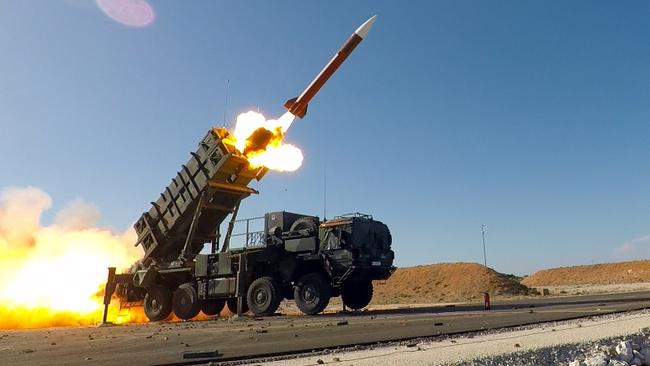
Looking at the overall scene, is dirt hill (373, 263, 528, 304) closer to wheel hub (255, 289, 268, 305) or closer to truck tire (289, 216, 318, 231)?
truck tire (289, 216, 318, 231)

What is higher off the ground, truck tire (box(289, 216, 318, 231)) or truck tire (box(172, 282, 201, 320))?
truck tire (box(289, 216, 318, 231))

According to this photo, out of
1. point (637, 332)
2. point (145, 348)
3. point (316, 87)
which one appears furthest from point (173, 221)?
point (637, 332)

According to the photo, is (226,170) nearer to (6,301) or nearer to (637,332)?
(6,301)

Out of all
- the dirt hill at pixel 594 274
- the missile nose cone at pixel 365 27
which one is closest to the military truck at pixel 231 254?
the missile nose cone at pixel 365 27

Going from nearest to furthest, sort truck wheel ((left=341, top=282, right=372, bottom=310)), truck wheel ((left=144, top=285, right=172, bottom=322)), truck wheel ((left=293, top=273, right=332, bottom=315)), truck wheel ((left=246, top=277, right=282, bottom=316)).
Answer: truck wheel ((left=293, top=273, right=332, bottom=315))
truck wheel ((left=246, top=277, right=282, bottom=316))
truck wheel ((left=144, top=285, right=172, bottom=322))
truck wheel ((left=341, top=282, right=372, bottom=310))

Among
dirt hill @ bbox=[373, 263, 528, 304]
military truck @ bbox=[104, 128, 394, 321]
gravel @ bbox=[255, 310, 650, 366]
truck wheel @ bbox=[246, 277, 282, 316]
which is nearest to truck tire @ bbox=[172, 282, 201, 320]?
military truck @ bbox=[104, 128, 394, 321]

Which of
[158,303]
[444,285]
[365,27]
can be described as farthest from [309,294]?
[444,285]

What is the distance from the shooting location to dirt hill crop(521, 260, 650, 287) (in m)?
62.6

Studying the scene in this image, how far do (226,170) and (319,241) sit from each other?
4268 mm

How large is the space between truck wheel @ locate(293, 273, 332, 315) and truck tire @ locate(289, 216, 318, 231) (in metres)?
1.81

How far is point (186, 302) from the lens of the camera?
20219 millimetres

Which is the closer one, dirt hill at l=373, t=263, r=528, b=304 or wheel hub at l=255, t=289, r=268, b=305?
wheel hub at l=255, t=289, r=268, b=305

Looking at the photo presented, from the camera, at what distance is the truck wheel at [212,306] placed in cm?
2071

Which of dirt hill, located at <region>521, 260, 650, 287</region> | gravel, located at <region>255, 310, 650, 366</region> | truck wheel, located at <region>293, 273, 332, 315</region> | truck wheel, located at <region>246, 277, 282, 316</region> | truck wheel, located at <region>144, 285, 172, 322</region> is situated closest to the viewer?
gravel, located at <region>255, 310, 650, 366</region>
